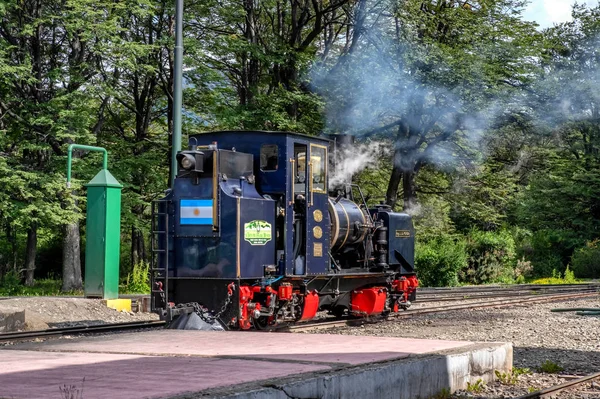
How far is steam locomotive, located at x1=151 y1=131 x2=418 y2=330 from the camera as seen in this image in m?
13.1

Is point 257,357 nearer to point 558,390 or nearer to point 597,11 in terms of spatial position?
point 558,390

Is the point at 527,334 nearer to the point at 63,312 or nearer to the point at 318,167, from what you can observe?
the point at 318,167

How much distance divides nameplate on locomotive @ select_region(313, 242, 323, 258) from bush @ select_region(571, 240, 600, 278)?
29.6m

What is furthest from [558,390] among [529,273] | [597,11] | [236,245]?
[597,11]

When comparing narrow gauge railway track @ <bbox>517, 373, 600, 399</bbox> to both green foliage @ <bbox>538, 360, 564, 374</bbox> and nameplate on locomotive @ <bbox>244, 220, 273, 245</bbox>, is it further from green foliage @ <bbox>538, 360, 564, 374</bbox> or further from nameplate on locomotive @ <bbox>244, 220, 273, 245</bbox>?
nameplate on locomotive @ <bbox>244, 220, 273, 245</bbox>

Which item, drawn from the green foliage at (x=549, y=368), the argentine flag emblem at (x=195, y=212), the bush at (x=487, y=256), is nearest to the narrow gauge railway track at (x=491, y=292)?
the bush at (x=487, y=256)

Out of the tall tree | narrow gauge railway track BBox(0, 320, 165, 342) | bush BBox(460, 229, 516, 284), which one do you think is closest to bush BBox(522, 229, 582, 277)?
bush BBox(460, 229, 516, 284)

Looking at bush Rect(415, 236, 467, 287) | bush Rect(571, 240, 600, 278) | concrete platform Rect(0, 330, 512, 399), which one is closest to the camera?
concrete platform Rect(0, 330, 512, 399)

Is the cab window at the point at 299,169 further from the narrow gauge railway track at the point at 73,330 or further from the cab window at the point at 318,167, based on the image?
the narrow gauge railway track at the point at 73,330

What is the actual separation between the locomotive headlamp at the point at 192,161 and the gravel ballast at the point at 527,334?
3784mm

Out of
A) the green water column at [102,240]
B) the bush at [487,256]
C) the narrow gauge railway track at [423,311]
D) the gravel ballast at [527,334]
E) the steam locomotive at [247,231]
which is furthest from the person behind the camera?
the bush at [487,256]

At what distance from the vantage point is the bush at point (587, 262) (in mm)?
40906

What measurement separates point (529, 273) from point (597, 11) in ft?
48.2

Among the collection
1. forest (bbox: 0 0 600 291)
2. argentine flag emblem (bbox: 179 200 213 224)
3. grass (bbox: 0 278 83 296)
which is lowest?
grass (bbox: 0 278 83 296)
